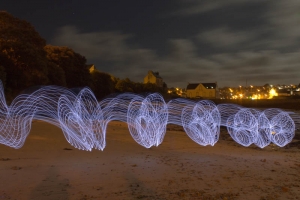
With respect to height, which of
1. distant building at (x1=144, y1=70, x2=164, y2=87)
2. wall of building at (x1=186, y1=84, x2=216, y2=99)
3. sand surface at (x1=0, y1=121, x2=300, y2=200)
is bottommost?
sand surface at (x1=0, y1=121, x2=300, y2=200)

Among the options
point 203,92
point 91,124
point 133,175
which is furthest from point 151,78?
point 133,175

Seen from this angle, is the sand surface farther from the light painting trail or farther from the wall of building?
the wall of building

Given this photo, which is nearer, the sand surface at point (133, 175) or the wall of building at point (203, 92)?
the sand surface at point (133, 175)

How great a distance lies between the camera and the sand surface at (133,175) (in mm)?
7773

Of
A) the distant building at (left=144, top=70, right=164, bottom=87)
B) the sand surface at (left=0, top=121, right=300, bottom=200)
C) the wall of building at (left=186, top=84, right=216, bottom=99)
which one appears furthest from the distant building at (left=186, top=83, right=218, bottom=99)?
the sand surface at (left=0, top=121, right=300, bottom=200)

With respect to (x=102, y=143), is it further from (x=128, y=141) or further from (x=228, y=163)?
(x=228, y=163)

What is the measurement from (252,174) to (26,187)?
6620 millimetres

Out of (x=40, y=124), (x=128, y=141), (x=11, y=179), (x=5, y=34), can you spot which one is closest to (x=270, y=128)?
(x=128, y=141)

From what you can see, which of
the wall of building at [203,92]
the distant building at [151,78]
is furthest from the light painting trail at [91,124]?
the wall of building at [203,92]

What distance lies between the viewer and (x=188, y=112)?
35844 mm

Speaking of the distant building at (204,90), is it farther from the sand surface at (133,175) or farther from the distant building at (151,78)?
the sand surface at (133,175)

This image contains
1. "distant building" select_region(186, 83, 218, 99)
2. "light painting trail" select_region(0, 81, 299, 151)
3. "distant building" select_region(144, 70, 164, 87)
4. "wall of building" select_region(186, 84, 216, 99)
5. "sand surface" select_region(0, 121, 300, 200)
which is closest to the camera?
"sand surface" select_region(0, 121, 300, 200)

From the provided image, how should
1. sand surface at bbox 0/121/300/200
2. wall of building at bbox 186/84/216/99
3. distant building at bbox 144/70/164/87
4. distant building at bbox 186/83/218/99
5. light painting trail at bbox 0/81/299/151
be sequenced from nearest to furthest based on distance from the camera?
sand surface at bbox 0/121/300/200
light painting trail at bbox 0/81/299/151
distant building at bbox 144/70/164/87
wall of building at bbox 186/84/216/99
distant building at bbox 186/83/218/99

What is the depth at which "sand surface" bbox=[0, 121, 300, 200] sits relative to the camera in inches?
306
